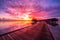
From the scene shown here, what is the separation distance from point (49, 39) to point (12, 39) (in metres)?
1.06

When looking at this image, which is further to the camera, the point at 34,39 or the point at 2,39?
the point at 34,39

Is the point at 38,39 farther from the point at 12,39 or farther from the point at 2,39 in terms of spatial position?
the point at 2,39

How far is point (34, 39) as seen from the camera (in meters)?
4.38

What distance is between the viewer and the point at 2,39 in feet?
13.4

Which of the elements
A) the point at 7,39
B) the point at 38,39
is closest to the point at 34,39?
the point at 38,39

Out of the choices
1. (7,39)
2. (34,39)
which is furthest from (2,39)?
(34,39)

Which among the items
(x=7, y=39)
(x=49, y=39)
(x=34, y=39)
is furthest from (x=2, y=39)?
(x=49, y=39)

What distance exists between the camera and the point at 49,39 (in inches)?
168

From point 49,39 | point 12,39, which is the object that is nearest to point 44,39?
point 49,39

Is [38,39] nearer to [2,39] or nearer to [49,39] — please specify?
[49,39]

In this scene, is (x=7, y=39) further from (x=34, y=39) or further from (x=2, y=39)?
(x=34, y=39)

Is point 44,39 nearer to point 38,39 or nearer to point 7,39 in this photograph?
point 38,39

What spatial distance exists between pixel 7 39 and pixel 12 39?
0.46ft

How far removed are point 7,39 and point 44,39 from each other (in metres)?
1.06
